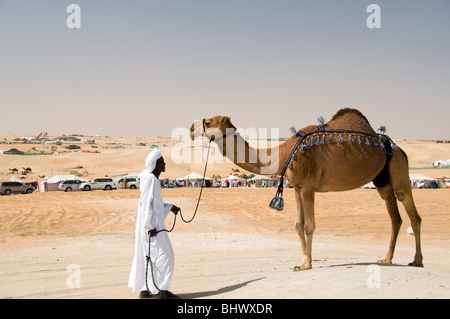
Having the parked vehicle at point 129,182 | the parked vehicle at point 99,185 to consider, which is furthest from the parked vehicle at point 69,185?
the parked vehicle at point 129,182

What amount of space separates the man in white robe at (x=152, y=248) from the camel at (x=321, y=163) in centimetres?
163

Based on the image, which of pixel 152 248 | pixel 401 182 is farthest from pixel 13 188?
pixel 401 182

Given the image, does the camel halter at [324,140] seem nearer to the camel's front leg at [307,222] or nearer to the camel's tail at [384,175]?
the camel's tail at [384,175]

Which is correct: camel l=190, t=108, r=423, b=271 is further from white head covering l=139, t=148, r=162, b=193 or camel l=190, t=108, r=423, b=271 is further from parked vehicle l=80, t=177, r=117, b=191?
parked vehicle l=80, t=177, r=117, b=191

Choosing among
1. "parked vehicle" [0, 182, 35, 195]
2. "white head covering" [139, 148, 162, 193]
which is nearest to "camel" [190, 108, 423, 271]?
"white head covering" [139, 148, 162, 193]

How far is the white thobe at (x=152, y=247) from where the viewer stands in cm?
636

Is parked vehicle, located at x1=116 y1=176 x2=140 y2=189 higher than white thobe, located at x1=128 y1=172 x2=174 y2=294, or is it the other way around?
white thobe, located at x1=128 y1=172 x2=174 y2=294

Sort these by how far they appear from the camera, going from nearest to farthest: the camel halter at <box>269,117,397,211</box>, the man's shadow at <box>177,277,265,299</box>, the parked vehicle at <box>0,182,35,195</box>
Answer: the man's shadow at <box>177,277,265,299</box> < the camel halter at <box>269,117,397,211</box> < the parked vehicle at <box>0,182,35,195</box>

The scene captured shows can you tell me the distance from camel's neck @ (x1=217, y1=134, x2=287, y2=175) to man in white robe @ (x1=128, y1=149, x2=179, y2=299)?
1585 millimetres

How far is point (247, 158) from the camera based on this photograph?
7.69 meters

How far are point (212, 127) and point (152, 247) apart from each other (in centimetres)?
246

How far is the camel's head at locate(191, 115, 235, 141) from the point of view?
7629 mm

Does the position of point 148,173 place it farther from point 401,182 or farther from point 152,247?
point 401,182
